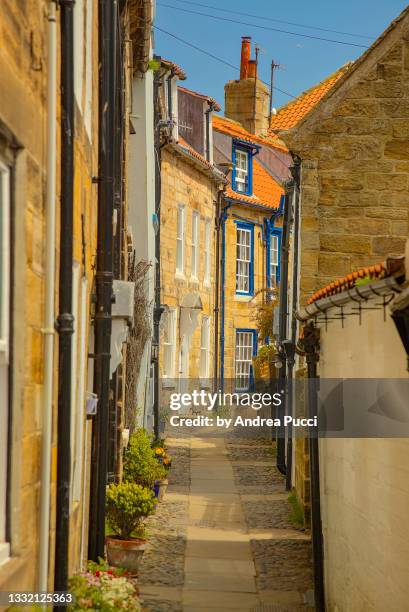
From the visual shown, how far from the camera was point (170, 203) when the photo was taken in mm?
26953

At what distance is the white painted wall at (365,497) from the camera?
736 cm

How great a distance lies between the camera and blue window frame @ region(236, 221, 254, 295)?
111 ft

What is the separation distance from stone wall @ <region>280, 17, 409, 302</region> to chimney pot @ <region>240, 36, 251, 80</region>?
81.3ft

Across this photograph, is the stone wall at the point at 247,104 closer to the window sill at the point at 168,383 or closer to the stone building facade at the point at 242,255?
the stone building facade at the point at 242,255

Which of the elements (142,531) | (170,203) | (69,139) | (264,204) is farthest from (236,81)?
(69,139)

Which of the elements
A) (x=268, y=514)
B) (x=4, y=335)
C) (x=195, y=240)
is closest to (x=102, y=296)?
(x=4, y=335)

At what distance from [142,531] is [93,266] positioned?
4.91 metres

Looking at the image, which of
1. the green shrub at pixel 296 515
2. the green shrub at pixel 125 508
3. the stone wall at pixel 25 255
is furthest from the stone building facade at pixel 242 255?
the stone wall at pixel 25 255

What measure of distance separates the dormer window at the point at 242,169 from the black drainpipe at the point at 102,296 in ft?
82.2

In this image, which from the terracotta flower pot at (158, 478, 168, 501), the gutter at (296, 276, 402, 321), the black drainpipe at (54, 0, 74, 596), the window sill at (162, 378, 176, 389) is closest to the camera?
Result: the black drainpipe at (54, 0, 74, 596)

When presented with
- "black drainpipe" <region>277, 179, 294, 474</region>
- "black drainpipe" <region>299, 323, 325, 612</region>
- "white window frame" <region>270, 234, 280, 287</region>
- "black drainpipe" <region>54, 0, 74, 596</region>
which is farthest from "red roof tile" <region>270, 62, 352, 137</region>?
"black drainpipe" <region>54, 0, 74, 596</region>

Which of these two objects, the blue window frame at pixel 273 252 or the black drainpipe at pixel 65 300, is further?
the blue window frame at pixel 273 252

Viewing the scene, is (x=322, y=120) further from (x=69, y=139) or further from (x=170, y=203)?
(x=170, y=203)

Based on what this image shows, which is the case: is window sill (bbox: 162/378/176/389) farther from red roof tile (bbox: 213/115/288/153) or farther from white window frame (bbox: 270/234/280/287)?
red roof tile (bbox: 213/115/288/153)
